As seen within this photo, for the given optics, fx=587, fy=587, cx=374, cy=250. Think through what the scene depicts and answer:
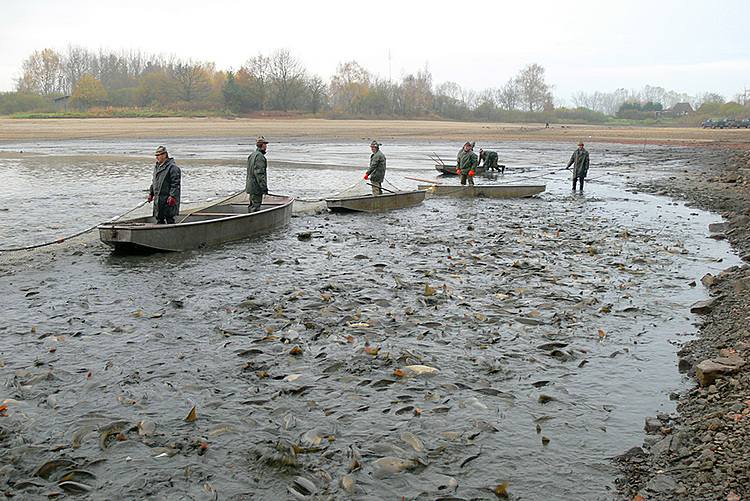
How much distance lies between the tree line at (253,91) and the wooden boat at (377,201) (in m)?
69.9

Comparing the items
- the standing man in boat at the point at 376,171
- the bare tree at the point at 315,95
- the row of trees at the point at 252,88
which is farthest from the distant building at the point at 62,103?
the standing man in boat at the point at 376,171

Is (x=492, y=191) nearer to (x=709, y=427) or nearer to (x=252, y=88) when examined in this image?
(x=709, y=427)

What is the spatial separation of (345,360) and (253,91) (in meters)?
85.3

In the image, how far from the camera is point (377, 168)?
1789 cm

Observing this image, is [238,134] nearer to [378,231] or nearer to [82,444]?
[378,231]

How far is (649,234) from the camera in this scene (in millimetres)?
14195

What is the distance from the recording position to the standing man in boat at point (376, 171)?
1770cm

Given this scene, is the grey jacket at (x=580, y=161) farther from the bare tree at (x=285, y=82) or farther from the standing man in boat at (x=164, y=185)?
the bare tree at (x=285, y=82)

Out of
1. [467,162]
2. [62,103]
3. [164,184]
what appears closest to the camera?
[164,184]

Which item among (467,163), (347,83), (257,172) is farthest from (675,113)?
(257,172)

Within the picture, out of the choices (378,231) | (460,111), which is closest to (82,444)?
(378,231)

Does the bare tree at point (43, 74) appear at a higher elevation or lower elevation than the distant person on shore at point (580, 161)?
higher

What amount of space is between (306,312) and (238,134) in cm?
5128

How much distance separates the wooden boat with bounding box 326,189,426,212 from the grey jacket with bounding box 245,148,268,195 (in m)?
3.24
